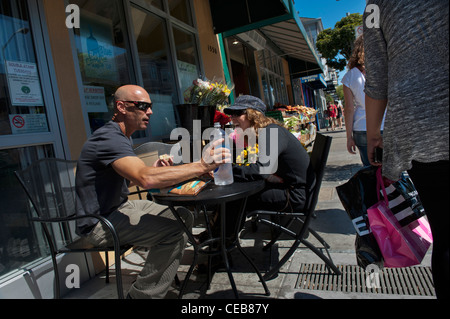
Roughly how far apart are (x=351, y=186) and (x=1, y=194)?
8.03 feet

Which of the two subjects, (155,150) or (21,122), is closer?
(21,122)

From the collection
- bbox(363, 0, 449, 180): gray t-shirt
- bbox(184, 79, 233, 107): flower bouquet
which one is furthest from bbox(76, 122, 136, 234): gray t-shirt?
bbox(184, 79, 233, 107): flower bouquet

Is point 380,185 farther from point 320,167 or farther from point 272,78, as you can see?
point 272,78

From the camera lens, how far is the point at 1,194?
2250 mm

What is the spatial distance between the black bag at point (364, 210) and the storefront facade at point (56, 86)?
2.26 m

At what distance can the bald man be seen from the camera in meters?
1.85

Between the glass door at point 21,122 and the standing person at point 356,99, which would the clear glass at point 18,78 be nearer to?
the glass door at point 21,122

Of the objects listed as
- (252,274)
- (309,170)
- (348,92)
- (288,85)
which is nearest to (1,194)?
(252,274)

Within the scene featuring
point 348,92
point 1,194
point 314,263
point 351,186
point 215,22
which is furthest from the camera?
point 215,22

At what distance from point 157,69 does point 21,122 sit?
8.05 ft

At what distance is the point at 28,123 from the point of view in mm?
2449

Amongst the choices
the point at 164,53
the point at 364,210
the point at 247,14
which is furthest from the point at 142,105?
the point at 247,14

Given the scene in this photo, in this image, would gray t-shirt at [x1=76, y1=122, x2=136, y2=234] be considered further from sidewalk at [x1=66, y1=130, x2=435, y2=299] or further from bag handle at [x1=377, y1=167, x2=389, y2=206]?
bag handle at [x1=377, y1=167, x2=389, y2=206]
